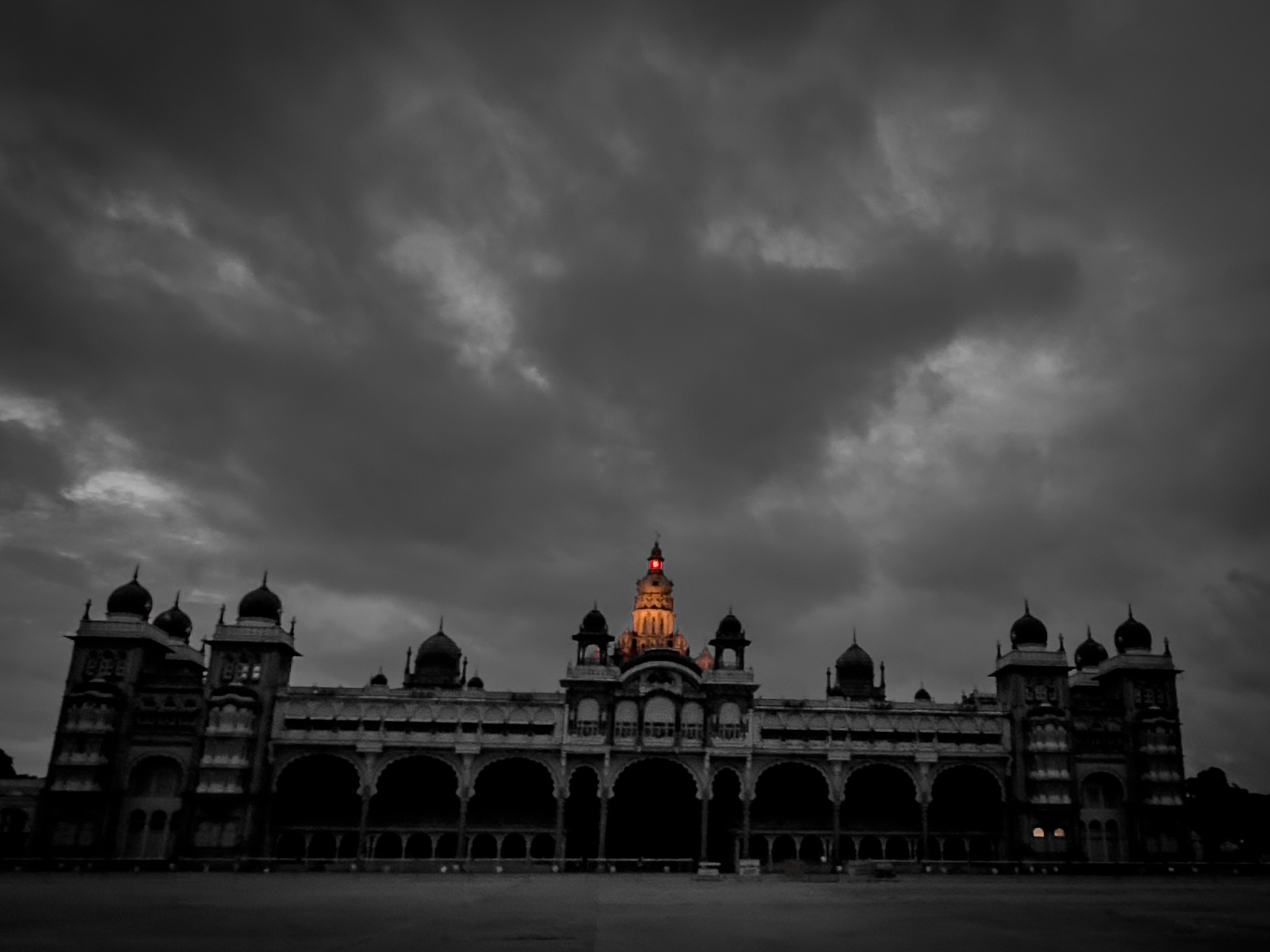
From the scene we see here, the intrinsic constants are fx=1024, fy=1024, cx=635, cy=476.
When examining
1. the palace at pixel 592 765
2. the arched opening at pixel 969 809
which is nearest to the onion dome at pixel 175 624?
the palace at pixel 592 765

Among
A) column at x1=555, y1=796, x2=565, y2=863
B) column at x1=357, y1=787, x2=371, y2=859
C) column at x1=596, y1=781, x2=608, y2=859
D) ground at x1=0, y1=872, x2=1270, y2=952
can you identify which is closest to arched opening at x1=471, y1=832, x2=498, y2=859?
column at x1=555, y1=796, x2=565, y2=863

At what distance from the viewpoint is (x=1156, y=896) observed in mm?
37719

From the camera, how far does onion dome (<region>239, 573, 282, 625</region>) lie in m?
71.9

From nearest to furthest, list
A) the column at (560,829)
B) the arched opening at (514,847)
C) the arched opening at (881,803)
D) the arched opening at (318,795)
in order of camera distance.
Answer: the column at (560,829), the arched opening at (318,795), the arched opening at (514,847), the arched opening at (881,803)

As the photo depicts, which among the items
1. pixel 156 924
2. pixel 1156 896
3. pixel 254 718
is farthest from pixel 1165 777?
pixel 156 924

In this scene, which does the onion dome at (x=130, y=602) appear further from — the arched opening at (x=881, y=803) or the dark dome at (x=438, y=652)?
the arched opening at (x=881, y=803)

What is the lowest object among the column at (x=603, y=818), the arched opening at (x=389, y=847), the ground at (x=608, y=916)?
the arched opening at (x=389, y=847)

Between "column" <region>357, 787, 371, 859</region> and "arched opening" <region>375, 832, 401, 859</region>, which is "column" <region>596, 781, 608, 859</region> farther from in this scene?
"column" <region>357, 787, 371, 859</region>

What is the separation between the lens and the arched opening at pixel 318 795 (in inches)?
2680

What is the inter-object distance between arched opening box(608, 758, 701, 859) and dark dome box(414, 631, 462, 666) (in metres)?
16.5

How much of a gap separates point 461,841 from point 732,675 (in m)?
21.4

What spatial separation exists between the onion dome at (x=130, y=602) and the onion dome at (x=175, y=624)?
10.6 m

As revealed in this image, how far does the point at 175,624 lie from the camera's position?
83750mm

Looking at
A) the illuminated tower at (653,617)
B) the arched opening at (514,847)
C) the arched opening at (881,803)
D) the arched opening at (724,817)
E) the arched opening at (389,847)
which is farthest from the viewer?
the illuminated tower at (653,617)
